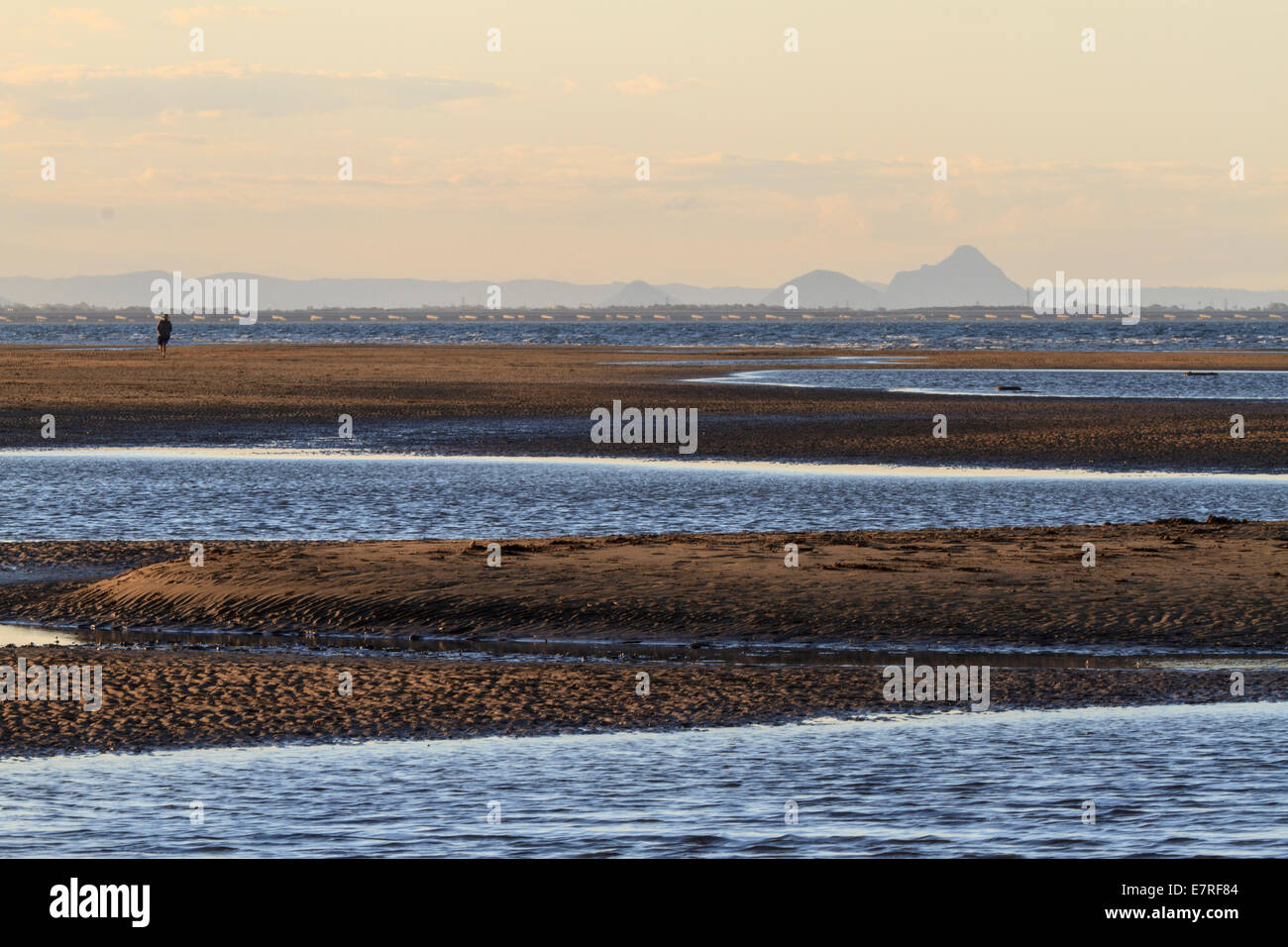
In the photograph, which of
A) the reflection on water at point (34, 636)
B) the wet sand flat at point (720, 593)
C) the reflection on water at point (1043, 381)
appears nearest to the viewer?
the reflection on water at point (34, 636)

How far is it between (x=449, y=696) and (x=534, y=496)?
1584 centimetres

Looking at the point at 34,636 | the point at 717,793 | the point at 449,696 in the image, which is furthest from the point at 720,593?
the point at 717,793

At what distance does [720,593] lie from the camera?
19672 mm

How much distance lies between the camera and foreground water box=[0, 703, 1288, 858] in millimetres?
10211

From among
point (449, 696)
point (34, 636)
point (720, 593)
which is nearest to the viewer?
point (449, 696)

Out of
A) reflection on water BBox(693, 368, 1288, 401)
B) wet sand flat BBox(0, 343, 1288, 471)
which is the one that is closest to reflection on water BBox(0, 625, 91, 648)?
wet sand flat BBox(0, 343, 1288, 471)

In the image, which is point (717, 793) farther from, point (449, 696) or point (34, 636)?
point (34, 636)

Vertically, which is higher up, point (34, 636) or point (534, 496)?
point (534, 496)

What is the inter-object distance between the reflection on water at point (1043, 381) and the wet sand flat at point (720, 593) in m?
42.5

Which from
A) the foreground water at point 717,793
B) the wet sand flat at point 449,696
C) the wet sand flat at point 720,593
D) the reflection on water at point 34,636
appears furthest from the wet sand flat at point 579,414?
the foreground water at point 717,793

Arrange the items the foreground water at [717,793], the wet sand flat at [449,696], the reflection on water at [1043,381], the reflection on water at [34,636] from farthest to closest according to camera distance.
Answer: the reflection on water at [1043,381] → the reflection on water at [34,636] → the wet sand flat at [449,696] → the foreground water at [717,793]

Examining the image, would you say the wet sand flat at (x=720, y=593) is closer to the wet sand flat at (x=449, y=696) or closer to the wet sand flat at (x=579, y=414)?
the wet sand flat at (x=449, y=696)

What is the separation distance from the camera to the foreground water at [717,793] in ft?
33.5
